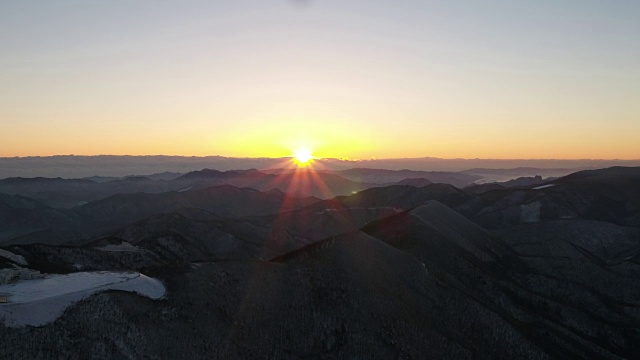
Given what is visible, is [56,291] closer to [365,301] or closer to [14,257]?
[14,257]

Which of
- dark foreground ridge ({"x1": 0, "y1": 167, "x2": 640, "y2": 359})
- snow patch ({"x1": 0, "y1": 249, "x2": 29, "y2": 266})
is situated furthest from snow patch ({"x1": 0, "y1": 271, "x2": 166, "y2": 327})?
snow patch ({"x1": 0, "y1": 249, "x2": 29, "y2": 266})

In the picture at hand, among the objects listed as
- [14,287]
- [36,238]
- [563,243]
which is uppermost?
[14,287]

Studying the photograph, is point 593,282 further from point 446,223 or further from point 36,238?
point 36,238

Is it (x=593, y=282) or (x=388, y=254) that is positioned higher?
(x=388, y=254)

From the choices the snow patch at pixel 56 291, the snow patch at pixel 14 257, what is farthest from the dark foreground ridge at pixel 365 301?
the snow patch at pixel 56 291

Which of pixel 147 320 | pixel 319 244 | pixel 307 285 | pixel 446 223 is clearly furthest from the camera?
pixel 446 223

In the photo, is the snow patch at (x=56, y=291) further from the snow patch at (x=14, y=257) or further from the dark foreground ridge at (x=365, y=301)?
the snow patch at (x=14, y=257)

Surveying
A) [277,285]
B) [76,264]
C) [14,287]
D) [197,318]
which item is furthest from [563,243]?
[14,287]
